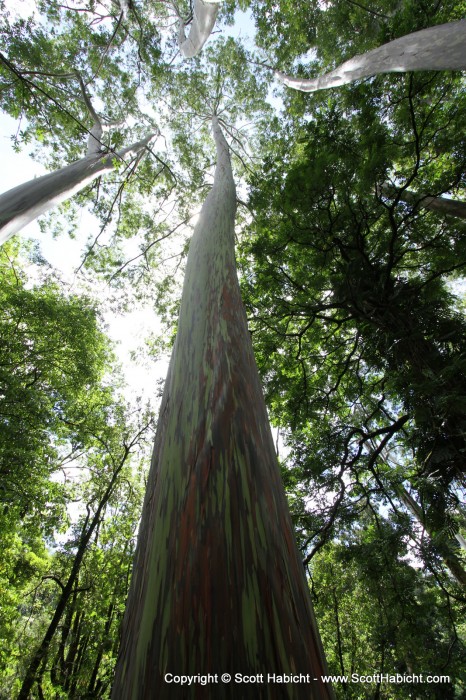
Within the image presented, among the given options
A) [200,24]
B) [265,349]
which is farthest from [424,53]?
[200,24]

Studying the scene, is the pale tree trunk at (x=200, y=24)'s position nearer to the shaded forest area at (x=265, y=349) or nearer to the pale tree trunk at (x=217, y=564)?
the shaded forest area at (x=265, y=349)

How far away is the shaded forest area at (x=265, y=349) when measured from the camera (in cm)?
80

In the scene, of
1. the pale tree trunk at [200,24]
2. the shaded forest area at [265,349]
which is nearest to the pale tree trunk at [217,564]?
the shaded forest area at [265,349]

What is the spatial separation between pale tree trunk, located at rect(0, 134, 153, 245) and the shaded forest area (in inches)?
1.9

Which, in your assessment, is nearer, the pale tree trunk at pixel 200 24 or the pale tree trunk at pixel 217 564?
the pale tree trunk at pixel 217 564

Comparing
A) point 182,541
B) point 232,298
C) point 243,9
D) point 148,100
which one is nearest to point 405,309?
point 232,298

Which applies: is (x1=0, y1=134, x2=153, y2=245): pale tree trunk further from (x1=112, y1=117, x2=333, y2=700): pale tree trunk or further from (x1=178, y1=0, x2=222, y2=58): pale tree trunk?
(x1=178, y1=0, x2=222, y2=58): pale tree trunk

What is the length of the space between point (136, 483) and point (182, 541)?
1066cm

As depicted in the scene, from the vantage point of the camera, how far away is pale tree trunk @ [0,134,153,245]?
11.0 feet

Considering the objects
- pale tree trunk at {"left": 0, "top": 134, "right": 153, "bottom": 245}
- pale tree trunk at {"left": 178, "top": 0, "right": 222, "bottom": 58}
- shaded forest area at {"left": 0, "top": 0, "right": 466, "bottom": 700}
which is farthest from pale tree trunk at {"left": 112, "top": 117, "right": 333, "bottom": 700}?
pale tree trunk at {"left": 178, "top": 0, "right": 222, "bottom": 58}

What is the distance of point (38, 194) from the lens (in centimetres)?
392

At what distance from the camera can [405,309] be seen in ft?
12.2

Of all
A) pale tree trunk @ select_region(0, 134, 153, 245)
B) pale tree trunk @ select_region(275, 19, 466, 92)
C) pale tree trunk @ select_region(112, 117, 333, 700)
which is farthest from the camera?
pale tree trunk @ select_region(0, 134, 153, 245)

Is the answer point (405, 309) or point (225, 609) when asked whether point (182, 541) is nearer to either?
point (225, 609)
